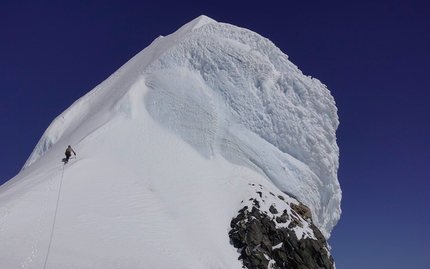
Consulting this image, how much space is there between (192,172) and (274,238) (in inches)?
219

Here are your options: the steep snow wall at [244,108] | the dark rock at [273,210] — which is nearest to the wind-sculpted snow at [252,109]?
the steep snow wall at [244,108]

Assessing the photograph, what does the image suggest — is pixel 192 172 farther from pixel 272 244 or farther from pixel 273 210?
pixel 272 244

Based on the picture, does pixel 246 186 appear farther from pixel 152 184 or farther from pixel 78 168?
pixel 78 168

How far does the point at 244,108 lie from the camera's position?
2441 centimetres

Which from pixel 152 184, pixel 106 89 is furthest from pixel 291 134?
pixel 106 89

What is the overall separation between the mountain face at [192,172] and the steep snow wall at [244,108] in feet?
0.25

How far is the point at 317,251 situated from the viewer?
57.9 feet

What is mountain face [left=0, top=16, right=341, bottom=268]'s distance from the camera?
13078 mm

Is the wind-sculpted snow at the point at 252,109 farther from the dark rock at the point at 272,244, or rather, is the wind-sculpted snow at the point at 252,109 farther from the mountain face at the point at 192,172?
the dark rock at the point at 272,244

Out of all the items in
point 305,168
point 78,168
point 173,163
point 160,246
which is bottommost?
point 160,246

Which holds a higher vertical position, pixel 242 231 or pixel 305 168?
pixel 305 168

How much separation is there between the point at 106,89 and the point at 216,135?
43.3 ft

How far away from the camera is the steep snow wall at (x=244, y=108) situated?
22.8 metres

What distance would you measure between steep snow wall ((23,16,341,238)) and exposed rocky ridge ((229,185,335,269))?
3.86 m
